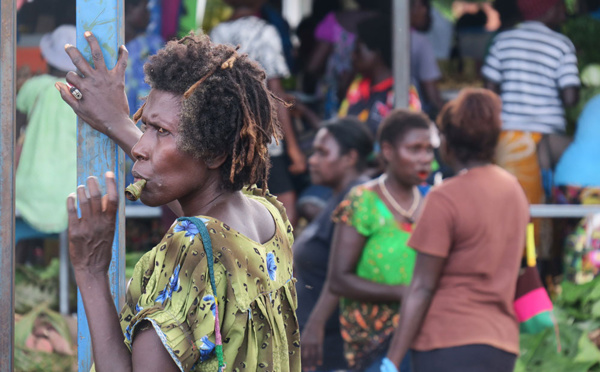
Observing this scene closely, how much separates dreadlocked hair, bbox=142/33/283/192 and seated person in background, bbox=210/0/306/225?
341 cm

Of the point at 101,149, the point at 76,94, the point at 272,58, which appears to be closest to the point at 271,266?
the point at 101,149

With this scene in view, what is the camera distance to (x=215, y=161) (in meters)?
1.81

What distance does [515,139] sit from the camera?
553 cm

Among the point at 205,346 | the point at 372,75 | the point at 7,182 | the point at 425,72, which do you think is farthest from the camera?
the point at 425,72

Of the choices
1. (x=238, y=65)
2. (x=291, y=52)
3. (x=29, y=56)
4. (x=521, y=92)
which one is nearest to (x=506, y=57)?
(x=521, y=92)

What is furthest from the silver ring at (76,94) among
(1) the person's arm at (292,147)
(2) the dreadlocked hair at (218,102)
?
(1) the person's arm at (292,147)

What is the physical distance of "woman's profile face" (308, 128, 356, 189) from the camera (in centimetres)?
466

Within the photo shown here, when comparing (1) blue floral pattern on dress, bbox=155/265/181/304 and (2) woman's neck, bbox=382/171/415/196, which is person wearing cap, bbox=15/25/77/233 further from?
(1) blue floral pattern on dress, bbox=155/265/181/304

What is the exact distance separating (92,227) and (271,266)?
41 centimetres

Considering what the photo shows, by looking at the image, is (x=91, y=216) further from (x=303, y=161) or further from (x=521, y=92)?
(x=521, y=92)

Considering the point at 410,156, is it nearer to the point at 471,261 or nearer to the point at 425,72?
the point at 471,261

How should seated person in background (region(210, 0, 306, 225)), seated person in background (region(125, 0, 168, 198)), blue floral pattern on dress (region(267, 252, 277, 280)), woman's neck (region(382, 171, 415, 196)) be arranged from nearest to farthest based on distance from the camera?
blue floral pattern on dress (region(267, 252, 277, 280)) → woman's neck (region(382, 171, 415, 196)) → seated person in background (region(125, 0, 168, 198)) → seated person in background (region(210, 0, 306, 225))

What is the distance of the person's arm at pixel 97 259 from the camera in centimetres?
165

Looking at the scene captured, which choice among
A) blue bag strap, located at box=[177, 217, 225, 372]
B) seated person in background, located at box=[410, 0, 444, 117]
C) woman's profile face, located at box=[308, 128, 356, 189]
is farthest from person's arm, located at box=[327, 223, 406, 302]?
blue bag strap, located at box=[177, 217, 225, 372]
